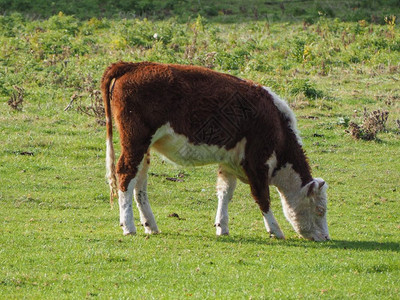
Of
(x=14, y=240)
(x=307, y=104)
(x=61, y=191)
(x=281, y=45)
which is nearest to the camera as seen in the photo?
(x=14, y=240)

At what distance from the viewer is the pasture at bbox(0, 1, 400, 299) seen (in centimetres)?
891

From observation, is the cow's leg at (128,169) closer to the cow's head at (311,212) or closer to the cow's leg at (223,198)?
the cow's leg at (223,198)

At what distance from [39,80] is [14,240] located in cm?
1168

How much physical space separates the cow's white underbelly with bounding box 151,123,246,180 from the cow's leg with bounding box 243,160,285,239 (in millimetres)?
202

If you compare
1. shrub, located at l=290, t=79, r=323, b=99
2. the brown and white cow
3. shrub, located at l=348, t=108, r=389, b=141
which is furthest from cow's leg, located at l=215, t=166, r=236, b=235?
shrub, located at l=290, t=79, r=323, b=99

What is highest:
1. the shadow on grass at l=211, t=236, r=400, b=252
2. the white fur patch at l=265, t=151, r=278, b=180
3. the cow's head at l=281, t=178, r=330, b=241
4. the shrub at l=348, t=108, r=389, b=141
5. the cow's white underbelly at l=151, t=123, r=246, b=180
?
the cow's white underbelly at l=151, t=123, r=246, b=180

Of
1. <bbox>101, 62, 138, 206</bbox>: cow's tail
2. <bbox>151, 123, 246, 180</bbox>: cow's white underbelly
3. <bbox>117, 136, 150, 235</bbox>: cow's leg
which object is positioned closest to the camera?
<bbox>117, 136, 150, 235</bbox>: cow's leg

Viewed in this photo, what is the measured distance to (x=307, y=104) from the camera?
68.2 feet

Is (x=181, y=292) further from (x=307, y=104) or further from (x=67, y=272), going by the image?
(x=307, y=104)

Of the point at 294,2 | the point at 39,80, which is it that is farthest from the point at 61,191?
the point at 294,2

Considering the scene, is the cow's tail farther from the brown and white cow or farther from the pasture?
the pasture

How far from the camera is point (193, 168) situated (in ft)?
52.1

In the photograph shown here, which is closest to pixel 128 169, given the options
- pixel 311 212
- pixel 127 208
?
pixel 127 208

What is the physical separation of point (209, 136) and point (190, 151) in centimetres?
37
